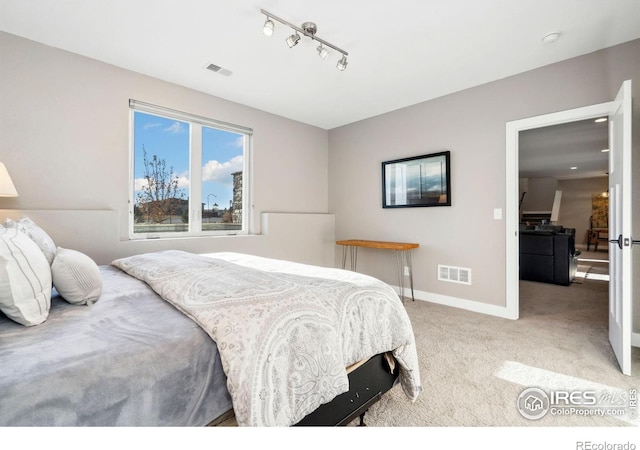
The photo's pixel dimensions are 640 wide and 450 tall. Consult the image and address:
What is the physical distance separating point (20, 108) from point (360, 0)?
107 inches

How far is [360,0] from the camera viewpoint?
200 centimetres

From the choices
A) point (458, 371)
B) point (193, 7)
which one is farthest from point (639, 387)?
point (193, 7)

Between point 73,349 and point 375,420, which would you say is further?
point 375,420

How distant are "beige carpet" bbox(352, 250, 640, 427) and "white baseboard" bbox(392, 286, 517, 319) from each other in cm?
11

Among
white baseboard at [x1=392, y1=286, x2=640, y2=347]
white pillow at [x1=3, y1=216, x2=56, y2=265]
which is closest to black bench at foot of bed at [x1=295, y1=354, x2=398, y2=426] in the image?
white pillow at [x1=3, y1=216, x2=56, y2=265]

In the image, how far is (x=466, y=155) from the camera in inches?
134

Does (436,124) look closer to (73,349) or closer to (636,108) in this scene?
(636,108)

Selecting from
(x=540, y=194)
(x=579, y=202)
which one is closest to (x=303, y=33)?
(x=540, y=194)

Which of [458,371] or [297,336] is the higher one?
[297,336]

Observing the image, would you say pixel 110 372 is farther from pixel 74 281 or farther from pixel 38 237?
pixel 38 237

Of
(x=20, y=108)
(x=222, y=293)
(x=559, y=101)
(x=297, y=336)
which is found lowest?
(x=297, y=336)

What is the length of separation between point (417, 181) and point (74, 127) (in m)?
3.60
